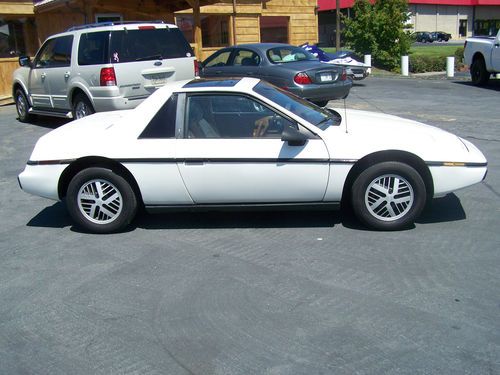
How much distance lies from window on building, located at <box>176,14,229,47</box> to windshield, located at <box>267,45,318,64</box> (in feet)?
30.1

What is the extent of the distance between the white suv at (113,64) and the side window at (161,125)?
4.60 meters

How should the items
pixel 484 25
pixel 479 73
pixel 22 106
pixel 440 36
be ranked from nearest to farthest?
pixel 22 106, pixel 479 73, pixel 440 36, pixel 484 25

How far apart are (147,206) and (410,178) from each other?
2486 mm

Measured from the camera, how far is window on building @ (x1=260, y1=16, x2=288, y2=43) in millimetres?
25078

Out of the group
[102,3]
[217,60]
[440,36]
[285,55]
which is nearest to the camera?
[285,55]

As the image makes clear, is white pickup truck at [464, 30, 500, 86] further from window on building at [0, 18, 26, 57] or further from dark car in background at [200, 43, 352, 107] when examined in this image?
window on building at [0, 18, 26, 57]

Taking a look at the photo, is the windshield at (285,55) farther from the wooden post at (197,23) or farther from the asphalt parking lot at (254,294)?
the asphalt parking lot at (254,294)

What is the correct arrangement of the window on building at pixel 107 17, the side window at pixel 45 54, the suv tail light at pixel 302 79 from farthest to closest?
the window on building at pixel 107 17, the suv tail light at pixel 302 79, the side window at pixel 45 54

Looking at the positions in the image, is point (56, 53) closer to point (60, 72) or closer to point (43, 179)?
point (60, 72)

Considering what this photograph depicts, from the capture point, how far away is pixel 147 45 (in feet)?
32.5

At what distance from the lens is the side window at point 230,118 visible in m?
5.27

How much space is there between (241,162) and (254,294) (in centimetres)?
144

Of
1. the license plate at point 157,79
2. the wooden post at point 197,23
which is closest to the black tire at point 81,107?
the license plate at point 157,79

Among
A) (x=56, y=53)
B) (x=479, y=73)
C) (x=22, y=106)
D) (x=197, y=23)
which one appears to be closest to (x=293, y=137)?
(x=56, y=53)
